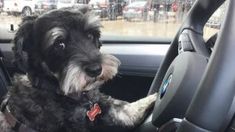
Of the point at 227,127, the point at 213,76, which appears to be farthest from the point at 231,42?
the point at 227,127

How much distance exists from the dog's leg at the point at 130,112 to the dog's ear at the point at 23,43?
16.6 inches

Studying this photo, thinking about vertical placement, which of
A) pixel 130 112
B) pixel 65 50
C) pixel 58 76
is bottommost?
pixel 130 112

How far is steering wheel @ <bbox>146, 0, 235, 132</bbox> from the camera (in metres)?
0.98

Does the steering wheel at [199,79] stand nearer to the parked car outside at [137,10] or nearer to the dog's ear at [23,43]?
the dog's ear at [23,43]

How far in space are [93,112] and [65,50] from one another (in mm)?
285

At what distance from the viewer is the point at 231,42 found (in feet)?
3.22

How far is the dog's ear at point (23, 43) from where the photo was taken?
6.08ft

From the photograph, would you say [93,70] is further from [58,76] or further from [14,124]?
[14,124]

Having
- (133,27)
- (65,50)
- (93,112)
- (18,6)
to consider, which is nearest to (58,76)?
(65,50)

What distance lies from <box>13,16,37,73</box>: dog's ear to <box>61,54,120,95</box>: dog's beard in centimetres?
18

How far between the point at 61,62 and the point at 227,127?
940mm

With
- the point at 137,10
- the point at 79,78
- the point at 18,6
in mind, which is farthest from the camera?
the point at 137,10

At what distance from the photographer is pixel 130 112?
1999 millimetres

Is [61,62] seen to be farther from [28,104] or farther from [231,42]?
[231,42]
